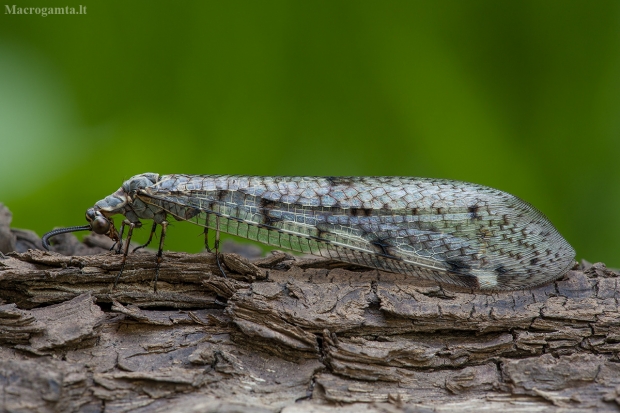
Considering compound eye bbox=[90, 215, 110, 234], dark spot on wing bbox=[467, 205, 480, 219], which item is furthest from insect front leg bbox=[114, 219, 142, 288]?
dark spot on wing bbox=[467, 205, 480, 219]

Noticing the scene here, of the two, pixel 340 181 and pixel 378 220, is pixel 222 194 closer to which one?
pixel 340 181

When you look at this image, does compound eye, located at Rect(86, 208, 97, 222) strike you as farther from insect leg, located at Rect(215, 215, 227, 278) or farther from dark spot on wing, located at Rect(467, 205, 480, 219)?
dark spot on wing, located at Rect(467, 205, 480, 219)

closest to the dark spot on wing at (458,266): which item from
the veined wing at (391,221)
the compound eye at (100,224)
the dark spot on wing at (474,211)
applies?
the veined wing at (391,221)

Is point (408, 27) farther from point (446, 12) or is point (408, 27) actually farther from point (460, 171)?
point (460, 171)

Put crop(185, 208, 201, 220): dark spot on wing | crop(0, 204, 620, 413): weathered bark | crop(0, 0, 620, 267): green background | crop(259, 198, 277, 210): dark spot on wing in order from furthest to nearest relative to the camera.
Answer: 1. crop(0, 0, 620, 267): green background
2. crop(185, 208, 201, 220): dark spot on wing
3. crop(259, 198, 277, 210): dark spot on wing
4. crop(0, 204, 620, 413): weathered bark

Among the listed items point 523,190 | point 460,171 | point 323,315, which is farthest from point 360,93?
point 323,315

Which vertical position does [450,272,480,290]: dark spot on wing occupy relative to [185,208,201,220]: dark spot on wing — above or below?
below

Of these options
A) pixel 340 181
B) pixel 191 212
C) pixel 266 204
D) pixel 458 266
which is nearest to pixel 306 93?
pixel 340 181

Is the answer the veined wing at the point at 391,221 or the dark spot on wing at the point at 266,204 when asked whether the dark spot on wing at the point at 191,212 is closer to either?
the veined wing at the point at 391,221
